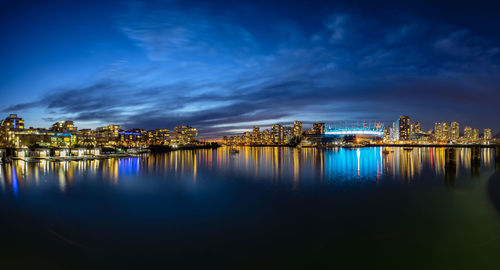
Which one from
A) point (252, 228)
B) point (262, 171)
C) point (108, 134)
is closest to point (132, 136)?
point (108, 134)

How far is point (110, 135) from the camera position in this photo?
474ft

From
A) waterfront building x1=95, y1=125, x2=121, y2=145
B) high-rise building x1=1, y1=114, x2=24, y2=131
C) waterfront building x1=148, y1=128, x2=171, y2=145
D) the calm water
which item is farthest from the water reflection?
waterfront building x1=148, y1=128, x2=171, y2=145

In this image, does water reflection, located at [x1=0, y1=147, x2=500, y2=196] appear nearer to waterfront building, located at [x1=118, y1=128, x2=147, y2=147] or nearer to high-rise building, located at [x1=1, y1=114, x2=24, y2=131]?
high-rise building, located at [x1=1, y1=114, x2=24, y2=131]

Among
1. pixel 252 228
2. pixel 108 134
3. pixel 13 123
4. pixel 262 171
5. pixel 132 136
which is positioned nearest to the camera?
pixel 252 228

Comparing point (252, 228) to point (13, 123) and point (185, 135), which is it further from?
point (185, 135)

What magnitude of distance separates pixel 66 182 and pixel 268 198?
14970mm

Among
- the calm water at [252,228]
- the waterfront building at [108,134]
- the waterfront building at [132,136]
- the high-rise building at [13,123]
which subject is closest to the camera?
the calm water at [252,228]

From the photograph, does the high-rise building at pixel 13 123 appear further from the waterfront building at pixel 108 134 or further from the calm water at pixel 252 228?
the calm water at pixel 252 228

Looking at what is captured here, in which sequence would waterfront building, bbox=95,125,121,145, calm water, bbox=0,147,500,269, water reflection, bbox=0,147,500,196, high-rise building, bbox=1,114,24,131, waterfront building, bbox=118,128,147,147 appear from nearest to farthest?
1. calm water, bbox=0,147,500,269
2. water reflection, bbox=0,147,500,196
3. high-rise building, bbox=1,114,24,131
4. waterfront building, bbox=95,125,121,145
5. waterfront building, bbox=118,128,147,147

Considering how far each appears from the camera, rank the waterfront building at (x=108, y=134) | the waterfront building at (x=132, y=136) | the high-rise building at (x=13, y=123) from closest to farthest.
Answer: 1. the high-rise building at (x=13, y=123)
2. the waterfront building at (x=108, y=134)
3. the waterfront building at (x=132, y=136)

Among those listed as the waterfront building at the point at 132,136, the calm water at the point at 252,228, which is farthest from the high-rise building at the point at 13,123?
the calm water at the point at 252,228

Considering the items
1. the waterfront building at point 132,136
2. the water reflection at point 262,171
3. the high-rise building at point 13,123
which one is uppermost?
the high-rise building at point 13,123

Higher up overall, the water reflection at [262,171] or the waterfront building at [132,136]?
the waterfront building at [132,136]

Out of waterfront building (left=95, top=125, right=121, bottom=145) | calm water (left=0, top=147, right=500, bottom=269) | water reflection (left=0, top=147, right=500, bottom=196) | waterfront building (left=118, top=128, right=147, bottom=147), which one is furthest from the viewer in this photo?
waterfront building (left=118, top=128, right=147, bottom=147)
